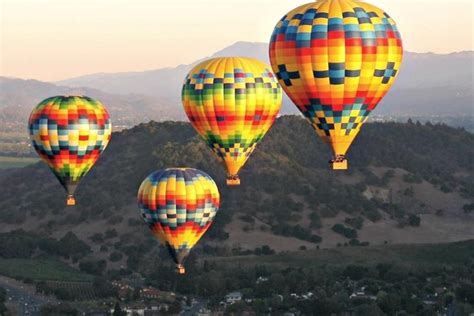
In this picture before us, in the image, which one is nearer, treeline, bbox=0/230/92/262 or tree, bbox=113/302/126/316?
Answer: tree, bbox=113/302/126/316

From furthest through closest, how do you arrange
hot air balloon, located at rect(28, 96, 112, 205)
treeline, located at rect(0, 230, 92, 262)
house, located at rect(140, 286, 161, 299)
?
treeline, located at rect(0, 230, 92, 262) < house, located at rect(140, 286, 161, 299) < hot air balloon, located at rect(28, 96, 112, 205)

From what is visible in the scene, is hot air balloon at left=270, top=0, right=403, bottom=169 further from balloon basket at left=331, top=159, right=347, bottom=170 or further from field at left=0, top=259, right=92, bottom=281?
field at left=0, top=259, right=92, bottom=281

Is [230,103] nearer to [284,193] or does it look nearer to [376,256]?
[376,256]

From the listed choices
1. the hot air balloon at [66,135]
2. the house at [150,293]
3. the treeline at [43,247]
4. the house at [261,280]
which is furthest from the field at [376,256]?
the hot air balloon at [66,135]

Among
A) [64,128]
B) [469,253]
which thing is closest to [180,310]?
[64,128]

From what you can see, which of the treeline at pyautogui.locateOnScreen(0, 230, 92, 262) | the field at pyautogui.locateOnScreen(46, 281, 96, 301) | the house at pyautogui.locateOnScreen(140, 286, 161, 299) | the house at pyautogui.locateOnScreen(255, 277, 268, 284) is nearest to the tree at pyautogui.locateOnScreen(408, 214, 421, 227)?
the treeline at pyautogui.locateOnScreen(0, 230, 92, 262)

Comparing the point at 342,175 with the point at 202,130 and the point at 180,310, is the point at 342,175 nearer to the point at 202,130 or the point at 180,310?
the point at 180,310
